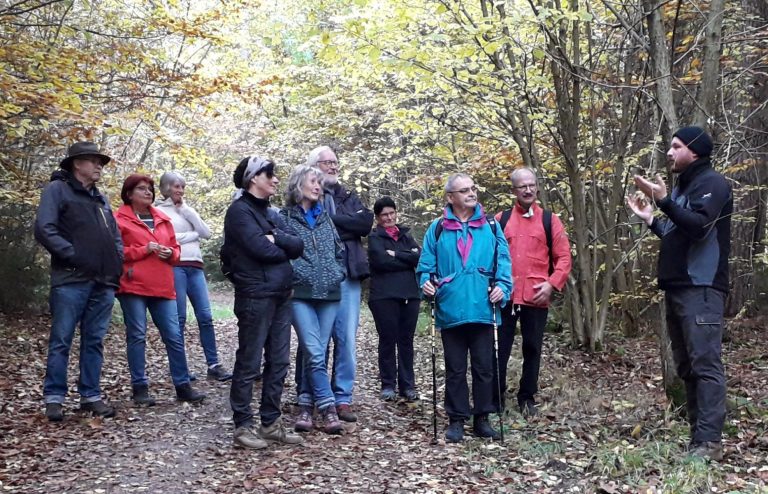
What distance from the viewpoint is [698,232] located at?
4.59 meters

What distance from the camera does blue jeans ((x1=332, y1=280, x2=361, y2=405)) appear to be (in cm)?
608

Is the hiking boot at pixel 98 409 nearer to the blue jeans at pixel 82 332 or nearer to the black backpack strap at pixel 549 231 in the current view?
the blue jeans at pixel 82 332

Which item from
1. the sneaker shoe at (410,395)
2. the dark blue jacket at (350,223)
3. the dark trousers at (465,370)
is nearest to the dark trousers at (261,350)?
the dark blue jacket at (350,223)

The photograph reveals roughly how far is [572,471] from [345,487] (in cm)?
152

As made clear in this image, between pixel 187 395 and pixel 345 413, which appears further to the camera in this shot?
pixel 187 395

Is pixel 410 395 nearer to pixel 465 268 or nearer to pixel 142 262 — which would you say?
pixel 465 268

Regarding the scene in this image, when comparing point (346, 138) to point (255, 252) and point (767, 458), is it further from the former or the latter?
point (767, 458)

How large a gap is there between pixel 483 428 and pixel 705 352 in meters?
1.78

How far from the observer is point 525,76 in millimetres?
7801

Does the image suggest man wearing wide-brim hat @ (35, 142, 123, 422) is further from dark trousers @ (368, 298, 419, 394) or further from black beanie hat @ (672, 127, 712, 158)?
black beanie hat @ (672, 127, 712, 158)

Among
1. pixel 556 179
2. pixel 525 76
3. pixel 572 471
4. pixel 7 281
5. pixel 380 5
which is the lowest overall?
pixel 572 471

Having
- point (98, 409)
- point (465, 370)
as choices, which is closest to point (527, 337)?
point (465, 370)

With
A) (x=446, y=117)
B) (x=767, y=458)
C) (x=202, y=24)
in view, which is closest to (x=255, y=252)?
(x=767, y=458)

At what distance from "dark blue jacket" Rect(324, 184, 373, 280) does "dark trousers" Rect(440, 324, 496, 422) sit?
1.08m
